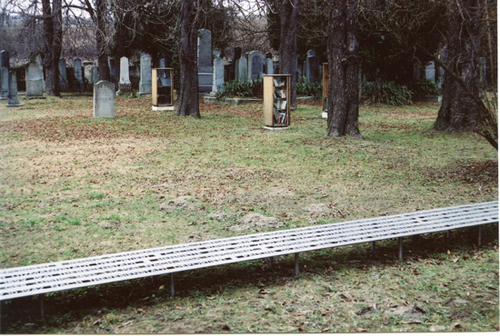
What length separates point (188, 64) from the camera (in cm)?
1538

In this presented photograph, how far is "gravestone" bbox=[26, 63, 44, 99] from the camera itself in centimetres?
2125

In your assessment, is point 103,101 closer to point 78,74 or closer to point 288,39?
point 288,39

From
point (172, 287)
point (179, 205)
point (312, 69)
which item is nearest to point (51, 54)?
point (312, 69)

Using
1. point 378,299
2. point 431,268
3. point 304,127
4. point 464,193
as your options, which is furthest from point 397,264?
point 304,127

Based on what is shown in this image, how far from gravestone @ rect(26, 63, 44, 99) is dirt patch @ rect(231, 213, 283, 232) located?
18.0 m

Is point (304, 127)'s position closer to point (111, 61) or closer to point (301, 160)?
point (301, 160)

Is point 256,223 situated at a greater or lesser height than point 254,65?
lesser

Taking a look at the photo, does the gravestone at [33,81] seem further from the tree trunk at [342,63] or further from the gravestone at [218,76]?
the tree trunk at [342,63]

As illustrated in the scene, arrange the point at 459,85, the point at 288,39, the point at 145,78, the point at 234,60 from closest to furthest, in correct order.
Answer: the point at 459,85, the point at 288,39, the point at 145,78, the point at 234,60

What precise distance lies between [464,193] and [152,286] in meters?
4.45

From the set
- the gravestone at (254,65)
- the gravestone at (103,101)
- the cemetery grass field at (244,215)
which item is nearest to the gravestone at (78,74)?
the gravestone at (254,65)

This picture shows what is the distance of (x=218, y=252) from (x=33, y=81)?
1957 cm

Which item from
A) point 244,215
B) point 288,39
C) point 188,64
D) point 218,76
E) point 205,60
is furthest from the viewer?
point 205,60

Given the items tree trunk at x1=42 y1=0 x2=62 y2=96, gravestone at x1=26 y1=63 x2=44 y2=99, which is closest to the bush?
gravestone at x1=26 y1=63 x2=44 y2=99
